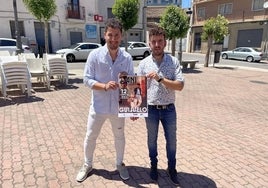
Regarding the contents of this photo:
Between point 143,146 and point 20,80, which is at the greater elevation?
point 20,80

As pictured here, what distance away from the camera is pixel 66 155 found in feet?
11.6

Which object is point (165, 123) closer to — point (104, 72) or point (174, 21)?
point (104, 72)

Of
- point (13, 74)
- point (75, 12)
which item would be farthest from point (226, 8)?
point (13, 74)

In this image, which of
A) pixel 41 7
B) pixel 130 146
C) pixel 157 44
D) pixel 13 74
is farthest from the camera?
pixel 41 7

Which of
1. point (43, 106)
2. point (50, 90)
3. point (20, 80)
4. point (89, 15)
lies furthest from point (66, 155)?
point (89, 15)

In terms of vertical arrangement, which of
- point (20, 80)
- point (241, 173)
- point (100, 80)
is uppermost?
point (100, 80)

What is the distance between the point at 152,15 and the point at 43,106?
38.0 metres

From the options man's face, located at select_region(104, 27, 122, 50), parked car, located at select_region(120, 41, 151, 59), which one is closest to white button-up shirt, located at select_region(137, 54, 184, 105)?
man's face, located at select_region(104, 27, 122, 50)

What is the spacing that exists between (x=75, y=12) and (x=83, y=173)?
23.9 metres

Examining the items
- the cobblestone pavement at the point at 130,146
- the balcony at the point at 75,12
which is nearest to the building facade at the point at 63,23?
the balcony at the point at 75,12

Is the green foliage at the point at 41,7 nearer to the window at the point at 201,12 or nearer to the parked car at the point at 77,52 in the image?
the parked car at the point at 77,52

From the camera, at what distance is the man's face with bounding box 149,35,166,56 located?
8.37 ft

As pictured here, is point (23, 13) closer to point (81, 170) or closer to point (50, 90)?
point (50, 90)

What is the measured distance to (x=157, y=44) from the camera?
2.56 meters
